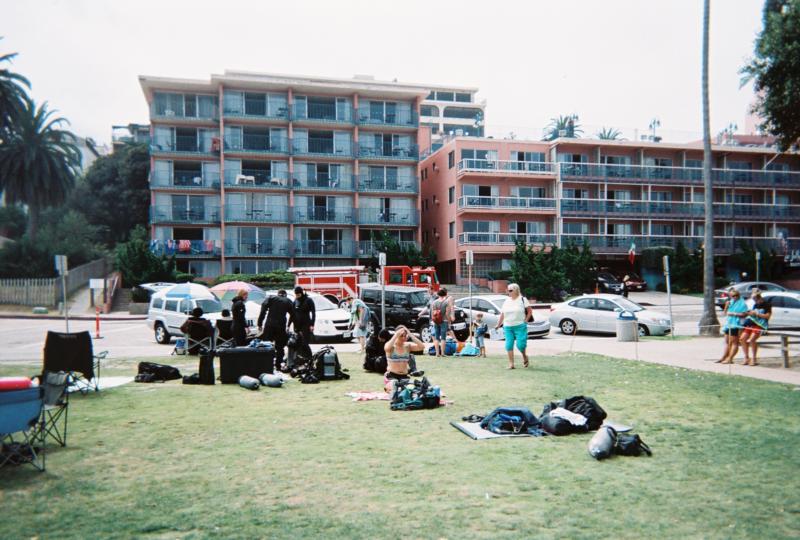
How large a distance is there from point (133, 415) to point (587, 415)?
20.6 ft

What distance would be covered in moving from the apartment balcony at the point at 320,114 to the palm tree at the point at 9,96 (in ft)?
77.9

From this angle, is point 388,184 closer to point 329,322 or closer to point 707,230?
point 329,322

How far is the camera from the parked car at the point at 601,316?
22.9 m

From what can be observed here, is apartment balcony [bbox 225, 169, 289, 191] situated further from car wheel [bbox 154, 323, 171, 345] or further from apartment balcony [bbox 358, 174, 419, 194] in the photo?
car wheel [bbox 154, 323, 171, 345]

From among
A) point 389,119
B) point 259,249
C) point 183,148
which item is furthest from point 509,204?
point 183,148

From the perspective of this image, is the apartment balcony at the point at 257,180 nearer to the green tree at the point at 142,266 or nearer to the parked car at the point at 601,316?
the green tree at the point at 142,266

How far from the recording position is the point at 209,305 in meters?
21.7

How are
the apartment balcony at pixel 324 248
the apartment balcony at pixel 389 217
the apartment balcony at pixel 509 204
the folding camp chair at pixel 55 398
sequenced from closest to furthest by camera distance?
1. the folding camp chair at pixel 55 398
2. the apartment balcony at pixel 509 204
3. the apartment balcony at pixel 324 248
4. the apartment balcony at pixel 389 217

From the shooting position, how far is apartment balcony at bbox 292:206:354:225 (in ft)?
161

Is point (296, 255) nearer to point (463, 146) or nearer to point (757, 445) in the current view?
point (463, 146)

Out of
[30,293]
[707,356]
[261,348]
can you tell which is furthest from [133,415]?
[30,293]

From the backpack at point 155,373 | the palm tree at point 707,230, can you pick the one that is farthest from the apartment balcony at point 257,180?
the backpack at point 155,373

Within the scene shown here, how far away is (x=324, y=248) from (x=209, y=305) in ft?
91.2

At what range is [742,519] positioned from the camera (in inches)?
186
